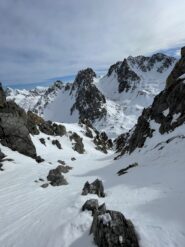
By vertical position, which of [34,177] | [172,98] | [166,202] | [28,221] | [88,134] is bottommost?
[88,134]

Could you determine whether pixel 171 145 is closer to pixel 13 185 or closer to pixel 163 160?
pixel 163 160

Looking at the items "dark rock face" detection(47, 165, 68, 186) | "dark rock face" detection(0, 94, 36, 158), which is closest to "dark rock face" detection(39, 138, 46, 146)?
"dark rock face" detection(0, 94, 36, 158)

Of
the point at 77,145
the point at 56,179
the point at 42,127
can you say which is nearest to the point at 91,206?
the point at 56,179

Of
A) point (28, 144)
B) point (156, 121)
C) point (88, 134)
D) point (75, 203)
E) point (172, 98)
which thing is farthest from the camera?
point (88, 134)

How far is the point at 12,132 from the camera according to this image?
45.0 m

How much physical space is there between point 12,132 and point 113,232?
128 ft

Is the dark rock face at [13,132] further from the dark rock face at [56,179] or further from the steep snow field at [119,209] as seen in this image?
the steep snow field at [119,209]

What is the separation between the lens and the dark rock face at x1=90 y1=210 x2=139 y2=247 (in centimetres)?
937

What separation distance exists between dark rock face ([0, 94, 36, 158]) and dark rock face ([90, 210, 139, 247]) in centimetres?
3666

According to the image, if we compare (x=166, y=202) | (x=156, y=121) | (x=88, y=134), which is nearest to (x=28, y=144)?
(x=156, y=121)

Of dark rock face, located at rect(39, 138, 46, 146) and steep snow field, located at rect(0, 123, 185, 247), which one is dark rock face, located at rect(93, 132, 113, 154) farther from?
steep snow field, located at rect(0, 123, 185, 247)

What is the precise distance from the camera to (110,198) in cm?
1641

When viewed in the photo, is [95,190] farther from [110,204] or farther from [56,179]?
[56,179]

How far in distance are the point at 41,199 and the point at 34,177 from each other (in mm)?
10150
